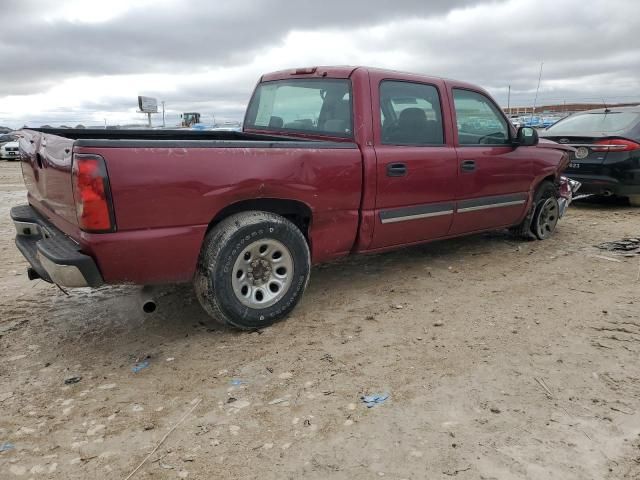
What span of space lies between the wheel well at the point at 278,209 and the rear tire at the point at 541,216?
3175 millimetres

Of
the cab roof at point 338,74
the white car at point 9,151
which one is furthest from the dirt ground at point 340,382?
the white car at point 9,151

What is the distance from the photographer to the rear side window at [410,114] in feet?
13.6

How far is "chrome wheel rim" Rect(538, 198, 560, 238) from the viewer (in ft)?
19.7

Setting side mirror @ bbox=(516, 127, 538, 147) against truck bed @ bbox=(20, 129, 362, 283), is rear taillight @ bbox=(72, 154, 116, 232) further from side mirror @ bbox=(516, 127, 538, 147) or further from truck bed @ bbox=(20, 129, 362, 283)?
side mirror @ bbox=(516, 127, 538, 147)

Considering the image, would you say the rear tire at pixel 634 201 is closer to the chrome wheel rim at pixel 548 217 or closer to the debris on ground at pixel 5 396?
the chrome wheel rim at pixel 548 217

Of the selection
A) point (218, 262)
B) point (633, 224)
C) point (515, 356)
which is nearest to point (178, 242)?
A: point (218, 262)

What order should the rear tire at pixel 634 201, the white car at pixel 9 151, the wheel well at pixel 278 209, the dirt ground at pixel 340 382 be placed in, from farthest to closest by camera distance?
the white car at pixel 9 151 → the rear tire at pixel 634 201 → the wheel well at pixel 278 209 → the dirt ground at pixel 340 382

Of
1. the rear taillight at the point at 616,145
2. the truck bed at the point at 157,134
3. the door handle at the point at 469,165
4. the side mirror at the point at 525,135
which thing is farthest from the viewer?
the rear taillight at the point at 616,145

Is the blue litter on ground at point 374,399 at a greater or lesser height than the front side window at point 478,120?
lesser

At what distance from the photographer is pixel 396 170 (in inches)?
161

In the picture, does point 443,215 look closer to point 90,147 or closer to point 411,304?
point 411,304

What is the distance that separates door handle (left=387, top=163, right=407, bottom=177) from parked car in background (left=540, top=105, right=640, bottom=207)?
15.0 ft

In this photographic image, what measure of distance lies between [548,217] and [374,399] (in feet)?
14.0

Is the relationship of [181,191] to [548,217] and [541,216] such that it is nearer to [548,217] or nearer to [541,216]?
[541,216]
